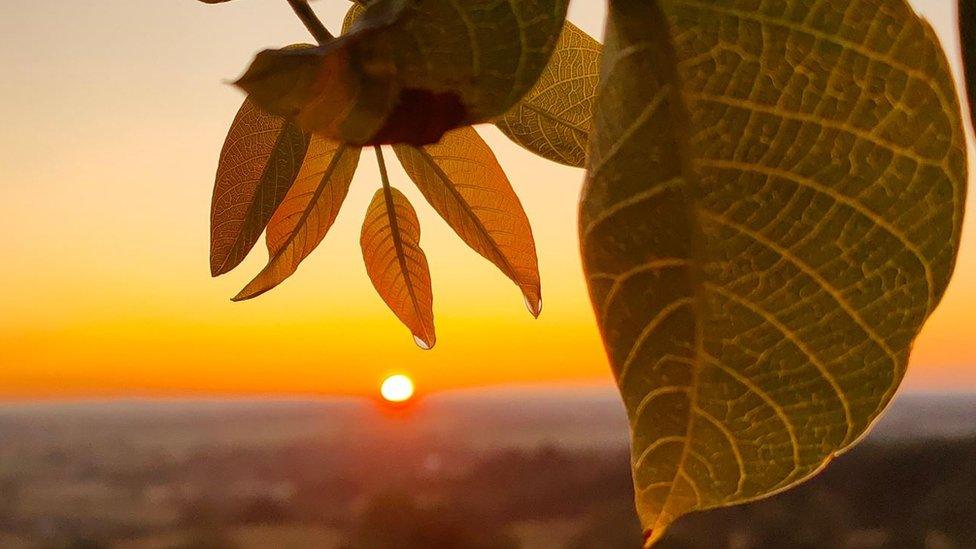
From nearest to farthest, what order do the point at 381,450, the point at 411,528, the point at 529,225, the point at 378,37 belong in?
the point at 378,37, the point at 529,225, the point at 381,450, the point at 411,528

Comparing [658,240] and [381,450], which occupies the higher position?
[381,450]

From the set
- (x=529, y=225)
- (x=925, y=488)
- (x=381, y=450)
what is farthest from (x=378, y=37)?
(x=925, y=488)

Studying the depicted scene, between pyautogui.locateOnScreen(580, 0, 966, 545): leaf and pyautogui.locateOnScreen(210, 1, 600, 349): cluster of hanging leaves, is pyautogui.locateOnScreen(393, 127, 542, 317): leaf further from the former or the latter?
pyautogui.locateOnScreen(580, 0, 966, 545): leaf

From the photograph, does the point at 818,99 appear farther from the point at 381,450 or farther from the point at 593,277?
the point at 381,450

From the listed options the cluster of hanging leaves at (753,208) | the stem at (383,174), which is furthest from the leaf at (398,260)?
the cluster of hanging leaves at (753,208)

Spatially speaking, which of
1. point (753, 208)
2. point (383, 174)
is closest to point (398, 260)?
point (383, 174)

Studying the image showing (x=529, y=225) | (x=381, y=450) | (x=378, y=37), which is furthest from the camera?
(x=381, y=450)

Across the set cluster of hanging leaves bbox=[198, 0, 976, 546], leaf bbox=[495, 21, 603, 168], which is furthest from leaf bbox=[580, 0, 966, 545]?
leaf bbox=[495, 21, 603, 168]

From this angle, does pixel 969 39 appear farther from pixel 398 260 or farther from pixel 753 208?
pixel 398 260
